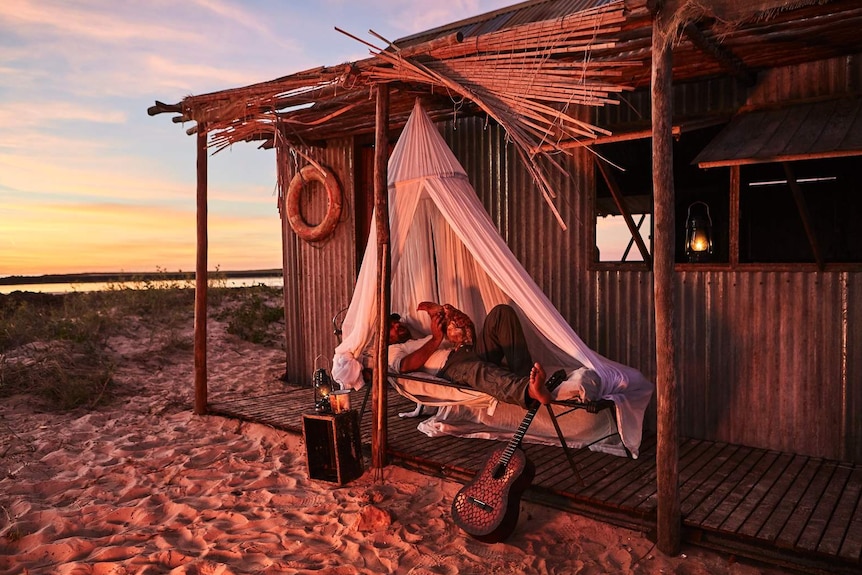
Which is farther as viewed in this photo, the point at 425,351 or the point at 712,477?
the point at 425,351

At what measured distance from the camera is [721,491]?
3221mm

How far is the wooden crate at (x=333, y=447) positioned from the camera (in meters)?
3.73

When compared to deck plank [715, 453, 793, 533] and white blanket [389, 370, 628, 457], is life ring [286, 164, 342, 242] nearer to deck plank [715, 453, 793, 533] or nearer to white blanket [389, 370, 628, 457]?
white blanket [389, 370, 628, 457]

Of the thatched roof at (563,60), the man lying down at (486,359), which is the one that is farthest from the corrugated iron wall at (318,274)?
the man lying down at (486,359)

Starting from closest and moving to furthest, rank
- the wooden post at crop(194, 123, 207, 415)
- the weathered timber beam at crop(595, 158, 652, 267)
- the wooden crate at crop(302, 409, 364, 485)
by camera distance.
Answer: the wooden crate at crop(302, 409, 364, 485) → the weathered timber beam at crop(595, 158, 652, 267) → the wooden post at crop(194, 123, 207, 415)

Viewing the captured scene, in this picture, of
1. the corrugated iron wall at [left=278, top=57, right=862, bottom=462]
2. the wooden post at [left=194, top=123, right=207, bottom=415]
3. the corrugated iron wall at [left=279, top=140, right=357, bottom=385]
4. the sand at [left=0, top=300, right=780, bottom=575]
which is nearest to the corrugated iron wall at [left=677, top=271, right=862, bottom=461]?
the corrugated iron wall at [left=278, top=57, right=862, bottom=462]

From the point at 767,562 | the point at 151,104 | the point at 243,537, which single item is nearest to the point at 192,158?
the point at 151,104

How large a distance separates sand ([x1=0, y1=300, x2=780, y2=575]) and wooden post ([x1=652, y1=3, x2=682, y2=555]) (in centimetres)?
26

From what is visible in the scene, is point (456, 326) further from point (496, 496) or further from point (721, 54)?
point (721, 54)

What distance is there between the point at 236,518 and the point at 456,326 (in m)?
1.93

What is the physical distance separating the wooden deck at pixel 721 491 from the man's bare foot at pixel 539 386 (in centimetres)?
49

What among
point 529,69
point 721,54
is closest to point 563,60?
point 529,69

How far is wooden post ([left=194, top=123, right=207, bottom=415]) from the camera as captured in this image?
538 centimetres

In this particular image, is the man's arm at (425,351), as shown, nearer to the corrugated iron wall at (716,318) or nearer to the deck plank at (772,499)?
the corrugated iron wall at (716,318)
